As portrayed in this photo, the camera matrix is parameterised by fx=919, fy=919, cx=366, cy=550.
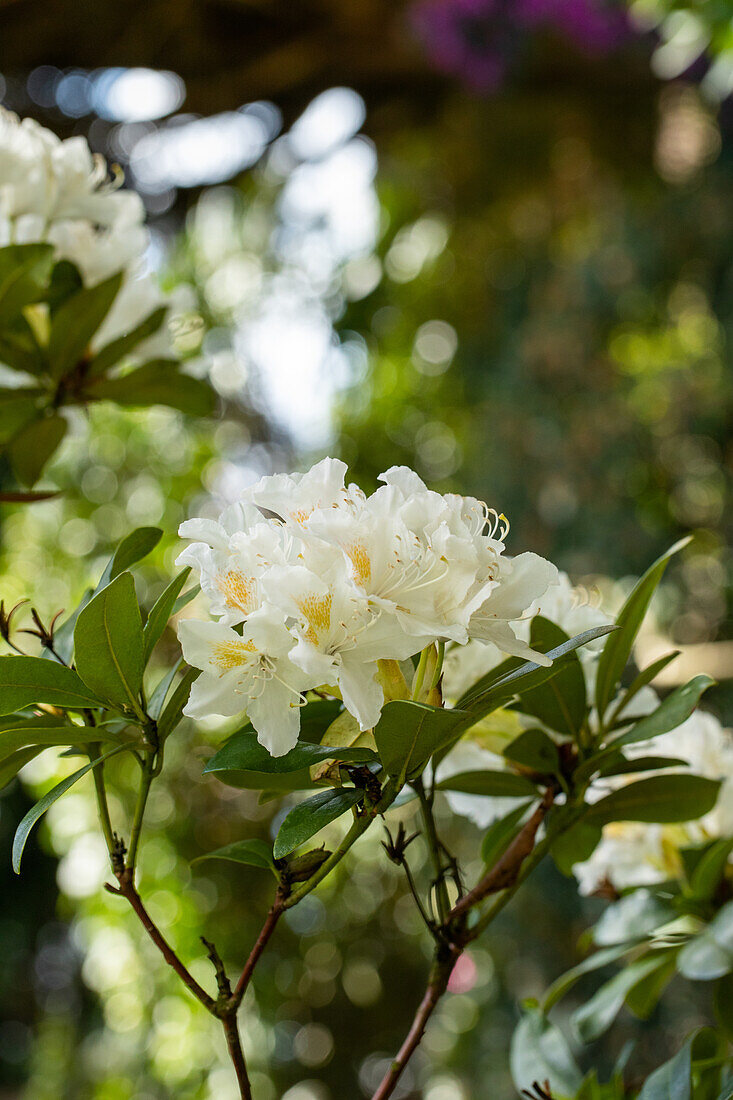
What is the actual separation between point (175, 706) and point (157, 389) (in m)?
0.32

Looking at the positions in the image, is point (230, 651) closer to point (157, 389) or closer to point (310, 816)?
point (310, 816)

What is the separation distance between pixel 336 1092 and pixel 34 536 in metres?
1.46

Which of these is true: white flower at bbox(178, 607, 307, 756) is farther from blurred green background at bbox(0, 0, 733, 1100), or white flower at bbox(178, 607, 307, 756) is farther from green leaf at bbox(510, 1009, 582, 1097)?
blurred green background at bbox(0, 0, 733, 1100)

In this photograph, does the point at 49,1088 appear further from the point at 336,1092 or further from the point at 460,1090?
the point at 460,1090

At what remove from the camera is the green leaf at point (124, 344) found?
596 millimetres

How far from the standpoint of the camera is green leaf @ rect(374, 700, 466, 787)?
318 millimetres

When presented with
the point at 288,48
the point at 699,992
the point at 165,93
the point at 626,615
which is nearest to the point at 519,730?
the point at 626,615

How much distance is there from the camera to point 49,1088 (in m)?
2.08

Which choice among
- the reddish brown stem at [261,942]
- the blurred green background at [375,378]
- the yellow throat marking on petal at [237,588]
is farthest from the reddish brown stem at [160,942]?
the blurred green background at [375,378]

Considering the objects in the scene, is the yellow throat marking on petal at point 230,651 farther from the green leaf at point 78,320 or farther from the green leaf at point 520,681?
A: the green leaf at point 78,320

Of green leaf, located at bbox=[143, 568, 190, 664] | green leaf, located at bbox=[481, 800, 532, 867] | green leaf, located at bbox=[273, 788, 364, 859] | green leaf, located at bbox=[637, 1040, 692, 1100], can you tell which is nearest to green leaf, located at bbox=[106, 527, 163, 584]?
green leaf, located at bbox=[143, 568, 190, 664]

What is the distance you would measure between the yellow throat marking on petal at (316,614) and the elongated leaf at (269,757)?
52 mm

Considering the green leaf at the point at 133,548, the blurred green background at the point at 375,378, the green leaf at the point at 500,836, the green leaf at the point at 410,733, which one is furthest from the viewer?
the blurred green background at the point at 375,378

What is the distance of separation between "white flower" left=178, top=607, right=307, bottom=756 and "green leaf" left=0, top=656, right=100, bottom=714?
0.20 ft
